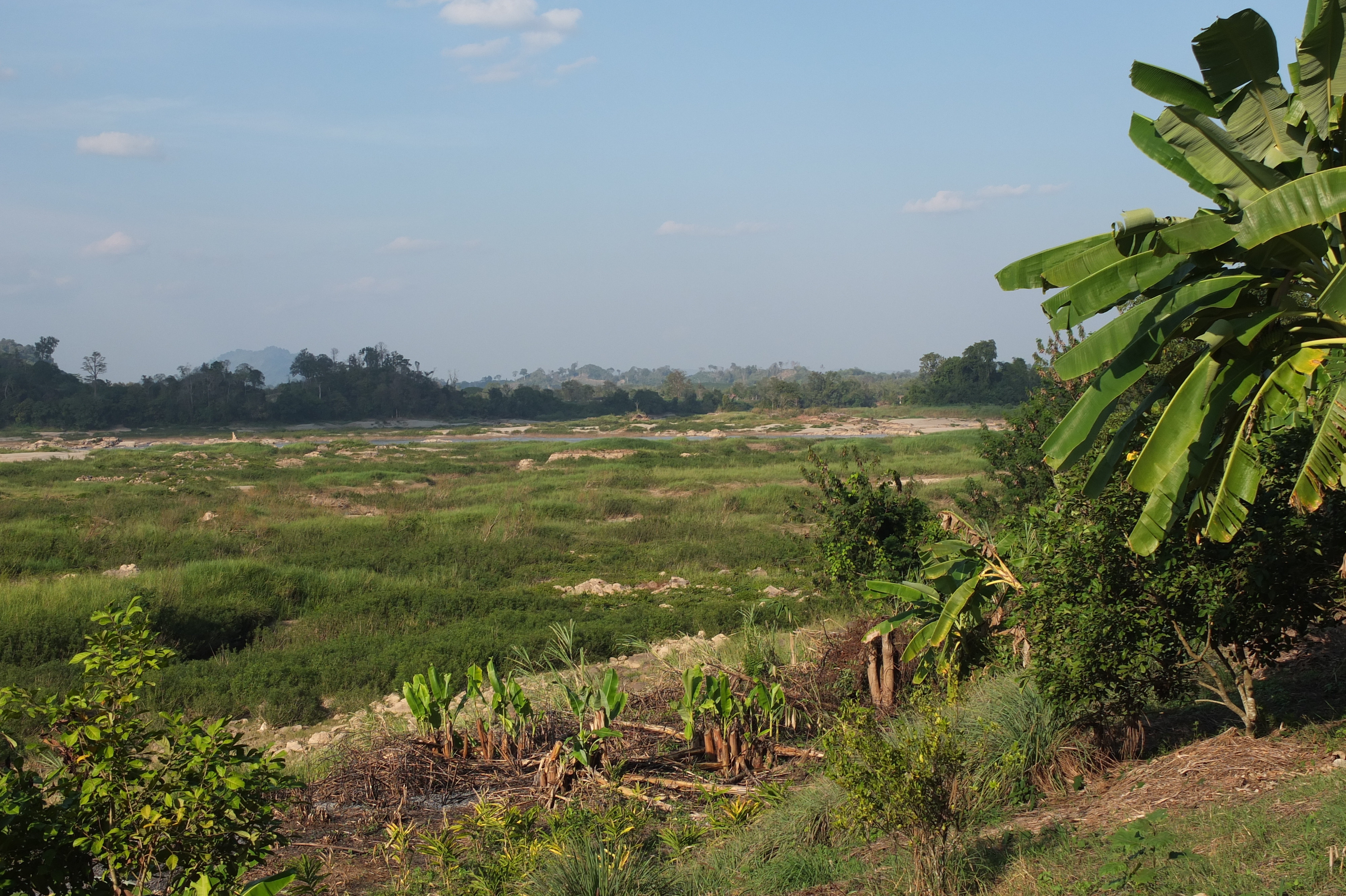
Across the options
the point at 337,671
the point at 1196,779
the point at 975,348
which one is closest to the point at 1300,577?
the point at 1196,779

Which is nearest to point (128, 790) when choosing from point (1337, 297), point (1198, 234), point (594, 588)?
point (1198, 234)

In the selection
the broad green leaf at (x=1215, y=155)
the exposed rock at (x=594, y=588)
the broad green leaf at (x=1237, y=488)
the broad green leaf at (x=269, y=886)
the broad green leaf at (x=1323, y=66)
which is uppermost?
the broad green leaf at (x=1323, y=66)

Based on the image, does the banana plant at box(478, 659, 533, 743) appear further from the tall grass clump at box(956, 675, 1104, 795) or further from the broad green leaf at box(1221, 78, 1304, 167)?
the broad green leaf at box(1221, 78, 1304, 167)

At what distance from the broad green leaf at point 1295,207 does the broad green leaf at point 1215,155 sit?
40 cm

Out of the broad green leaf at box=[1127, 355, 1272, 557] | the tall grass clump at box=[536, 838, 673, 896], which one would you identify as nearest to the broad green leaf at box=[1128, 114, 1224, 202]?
the broad green leaf at box=[1127, 355, 1272, 557]

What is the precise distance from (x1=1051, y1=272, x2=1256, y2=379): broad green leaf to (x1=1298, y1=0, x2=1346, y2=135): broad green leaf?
30.6 inches

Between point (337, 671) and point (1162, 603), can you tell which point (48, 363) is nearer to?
point (337, 671)

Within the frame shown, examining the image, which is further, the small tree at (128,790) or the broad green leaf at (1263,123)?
the broad green leaf at (1263,123)

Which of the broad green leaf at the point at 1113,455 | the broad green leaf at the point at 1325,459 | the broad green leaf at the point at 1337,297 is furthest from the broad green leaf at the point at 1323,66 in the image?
the broad green leaf at the point at 1113,455

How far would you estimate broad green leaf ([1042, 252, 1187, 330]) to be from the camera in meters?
4.46

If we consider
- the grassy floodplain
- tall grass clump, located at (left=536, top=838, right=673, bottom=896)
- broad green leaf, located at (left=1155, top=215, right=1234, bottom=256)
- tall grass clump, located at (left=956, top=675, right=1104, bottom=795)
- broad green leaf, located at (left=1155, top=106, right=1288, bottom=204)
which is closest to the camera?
broad green leaf, located at (left=1155, top=215, right=1234, bottom=256)

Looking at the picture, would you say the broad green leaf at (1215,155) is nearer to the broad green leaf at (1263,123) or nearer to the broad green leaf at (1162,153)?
the broad green leaf at (1263,123)

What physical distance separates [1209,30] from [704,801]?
518 centimetres

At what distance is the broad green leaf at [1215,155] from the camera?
4.20 meters
